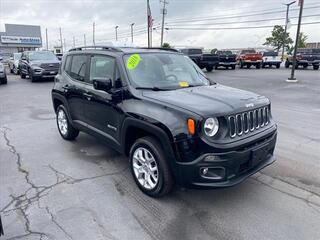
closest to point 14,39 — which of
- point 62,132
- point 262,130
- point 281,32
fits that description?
point 281,32

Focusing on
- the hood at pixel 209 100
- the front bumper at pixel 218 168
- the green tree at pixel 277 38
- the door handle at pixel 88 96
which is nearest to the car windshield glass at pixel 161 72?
the hood at pixel 209 100

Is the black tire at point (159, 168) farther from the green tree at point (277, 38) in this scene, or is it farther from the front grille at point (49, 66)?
the green tree at point (277, 38)

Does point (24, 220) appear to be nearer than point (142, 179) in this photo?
Yes

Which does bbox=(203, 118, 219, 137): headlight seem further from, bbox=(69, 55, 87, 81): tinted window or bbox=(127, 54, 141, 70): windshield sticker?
bbox=(69, 55, 87, 81): tinted window

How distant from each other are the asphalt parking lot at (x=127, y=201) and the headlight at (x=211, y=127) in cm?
96

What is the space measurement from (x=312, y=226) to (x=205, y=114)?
64.9 inches

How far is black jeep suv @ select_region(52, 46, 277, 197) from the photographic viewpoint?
299 centimetres

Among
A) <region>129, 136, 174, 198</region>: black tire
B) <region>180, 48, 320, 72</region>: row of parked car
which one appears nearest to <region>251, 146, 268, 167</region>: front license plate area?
<region>129, 136, 174, 198</region>: black tire

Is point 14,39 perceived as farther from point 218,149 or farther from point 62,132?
point 218,149

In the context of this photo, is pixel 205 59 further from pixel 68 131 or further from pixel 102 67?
pixel 102 67

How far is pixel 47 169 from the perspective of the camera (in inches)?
173

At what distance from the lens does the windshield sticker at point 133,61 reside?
3.92 metres

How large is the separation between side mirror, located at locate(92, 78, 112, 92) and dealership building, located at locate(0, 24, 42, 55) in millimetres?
59124

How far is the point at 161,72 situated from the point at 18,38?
60275mm
